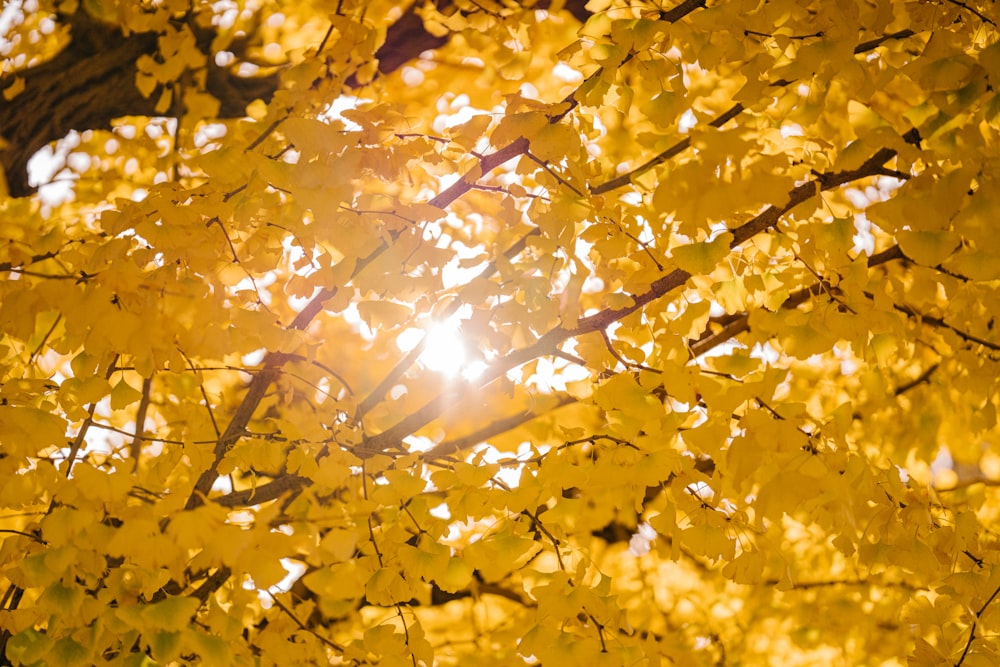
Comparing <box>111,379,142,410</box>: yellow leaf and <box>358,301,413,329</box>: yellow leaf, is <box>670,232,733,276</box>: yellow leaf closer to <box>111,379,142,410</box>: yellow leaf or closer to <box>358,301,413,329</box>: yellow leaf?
<box>358,301,413,329</box>: yellow leaf

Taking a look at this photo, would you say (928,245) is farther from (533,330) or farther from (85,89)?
(85,89)

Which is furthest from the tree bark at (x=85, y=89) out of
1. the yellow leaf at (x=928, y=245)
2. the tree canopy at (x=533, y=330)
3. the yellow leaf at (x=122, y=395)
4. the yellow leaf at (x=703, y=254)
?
the yellow leaf at (x=928, y=245)

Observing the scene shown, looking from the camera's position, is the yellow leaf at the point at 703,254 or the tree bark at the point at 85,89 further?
the tree bark at the point at 85,89

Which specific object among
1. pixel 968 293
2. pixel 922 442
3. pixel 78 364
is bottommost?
pixel 922 442

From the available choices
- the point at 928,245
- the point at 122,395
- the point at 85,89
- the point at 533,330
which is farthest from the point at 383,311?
the point at 85,89

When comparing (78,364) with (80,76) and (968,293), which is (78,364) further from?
(80,76)

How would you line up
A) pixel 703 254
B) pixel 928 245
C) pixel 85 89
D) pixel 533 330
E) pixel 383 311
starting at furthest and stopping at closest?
pixel 85 89
pixel 533 330
pixel 383 311
pixel 703 254
pixel 928 245

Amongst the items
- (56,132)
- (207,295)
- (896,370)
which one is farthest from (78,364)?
(896,370)

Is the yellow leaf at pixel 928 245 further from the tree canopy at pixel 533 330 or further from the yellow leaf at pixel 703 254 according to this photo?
the yellow leaf at pixel 703 254

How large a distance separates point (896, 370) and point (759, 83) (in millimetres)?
2017

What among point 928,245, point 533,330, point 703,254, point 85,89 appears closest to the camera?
point 928,245

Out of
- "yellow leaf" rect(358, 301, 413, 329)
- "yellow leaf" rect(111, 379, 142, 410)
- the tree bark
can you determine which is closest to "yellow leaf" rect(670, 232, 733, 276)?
"yellow leaf" rect(358, 301, 413, 329)

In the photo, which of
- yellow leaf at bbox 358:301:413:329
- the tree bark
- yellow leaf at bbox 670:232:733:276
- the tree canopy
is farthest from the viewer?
the tree bark

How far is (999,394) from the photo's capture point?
2393 millimetres
